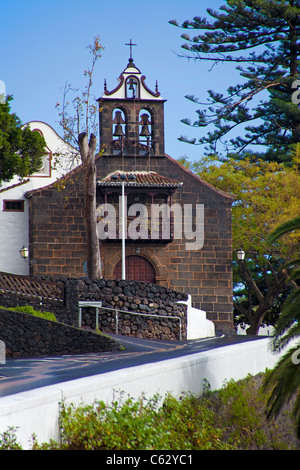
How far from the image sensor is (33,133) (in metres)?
27.1

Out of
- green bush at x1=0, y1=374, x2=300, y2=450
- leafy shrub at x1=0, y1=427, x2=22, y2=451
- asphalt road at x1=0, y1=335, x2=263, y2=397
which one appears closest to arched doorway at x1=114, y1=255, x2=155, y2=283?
asphalt road at x1=0, y1=335, x2=263, y2=397

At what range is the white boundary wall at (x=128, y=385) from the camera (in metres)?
6.78

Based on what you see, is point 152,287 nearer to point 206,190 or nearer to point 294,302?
point 206,190

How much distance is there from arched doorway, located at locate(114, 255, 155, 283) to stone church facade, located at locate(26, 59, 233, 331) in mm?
43

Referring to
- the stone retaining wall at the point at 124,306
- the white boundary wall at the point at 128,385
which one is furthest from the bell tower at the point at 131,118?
the white boundary wall at the point at 128,385

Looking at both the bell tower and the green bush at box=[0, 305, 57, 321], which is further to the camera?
the bell tower

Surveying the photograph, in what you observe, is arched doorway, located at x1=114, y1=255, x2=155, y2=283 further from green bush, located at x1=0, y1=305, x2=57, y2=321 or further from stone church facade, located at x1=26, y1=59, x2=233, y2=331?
green bush, located at x1=0, y1=305, x2=57, y2=321

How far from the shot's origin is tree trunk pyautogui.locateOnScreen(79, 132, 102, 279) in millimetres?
25500

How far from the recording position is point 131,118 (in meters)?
31.1

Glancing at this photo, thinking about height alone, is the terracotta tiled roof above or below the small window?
above

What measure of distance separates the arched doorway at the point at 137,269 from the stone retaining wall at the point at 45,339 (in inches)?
457

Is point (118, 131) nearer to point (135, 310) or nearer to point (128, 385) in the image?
point (135, 310)

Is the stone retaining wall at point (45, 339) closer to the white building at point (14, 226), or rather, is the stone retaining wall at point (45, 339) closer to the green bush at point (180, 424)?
the green bush at point (180, 424)

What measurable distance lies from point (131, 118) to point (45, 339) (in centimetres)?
1471
